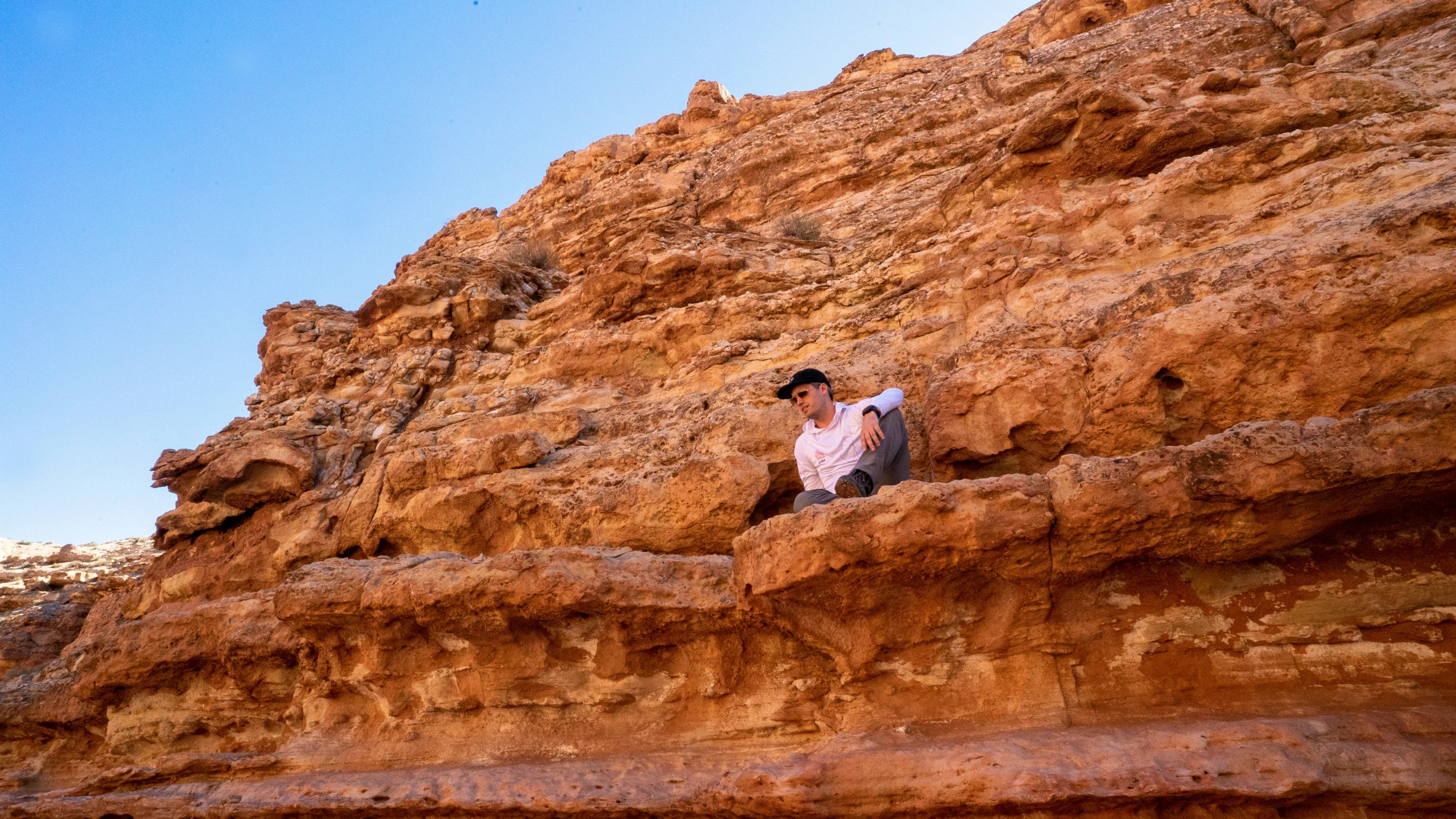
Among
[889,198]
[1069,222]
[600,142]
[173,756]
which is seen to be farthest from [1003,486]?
[600,142]

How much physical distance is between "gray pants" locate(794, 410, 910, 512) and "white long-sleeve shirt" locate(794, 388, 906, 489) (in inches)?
2.5

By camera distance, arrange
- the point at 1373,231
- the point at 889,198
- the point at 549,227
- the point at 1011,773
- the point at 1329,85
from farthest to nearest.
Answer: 1. the point at 549,227
2. the point at 889,198
3. the point at 1329,85
4. the point at 1373,231
5. the point at 1011,773

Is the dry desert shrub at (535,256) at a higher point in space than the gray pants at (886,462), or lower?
higher

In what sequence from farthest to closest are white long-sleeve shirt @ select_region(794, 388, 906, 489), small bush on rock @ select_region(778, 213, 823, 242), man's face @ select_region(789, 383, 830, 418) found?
1. small bush on rock @ select_region(778, 213, 823, 242)
2. man's face @ select_region(789, 383, 830, 418)
3. white long-sleeve shirt @ select_region(794, 388, 906, 489)

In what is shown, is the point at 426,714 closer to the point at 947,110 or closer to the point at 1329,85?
the point at 1329,85

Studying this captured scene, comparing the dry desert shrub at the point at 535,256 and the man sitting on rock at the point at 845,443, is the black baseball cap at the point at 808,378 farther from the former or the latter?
the dry desert shrub at the point at 535,256

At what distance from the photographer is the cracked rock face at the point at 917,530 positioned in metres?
Result: 3.83

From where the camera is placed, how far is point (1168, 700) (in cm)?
413

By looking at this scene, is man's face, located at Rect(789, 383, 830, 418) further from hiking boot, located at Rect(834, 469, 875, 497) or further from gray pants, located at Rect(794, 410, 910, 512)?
hiking boot, located at Rect(834, 469, 875, 497)

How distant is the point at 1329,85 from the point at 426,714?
8894 mm

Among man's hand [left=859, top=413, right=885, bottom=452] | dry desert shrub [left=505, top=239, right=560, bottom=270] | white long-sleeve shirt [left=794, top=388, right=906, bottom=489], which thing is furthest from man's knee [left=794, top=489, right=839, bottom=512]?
dry desert shrub [left=505, top=239, right=560, bottom=270]

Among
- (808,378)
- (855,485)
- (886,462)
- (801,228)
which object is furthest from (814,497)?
(801,228)

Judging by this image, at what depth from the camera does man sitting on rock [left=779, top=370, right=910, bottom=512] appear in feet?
17.1

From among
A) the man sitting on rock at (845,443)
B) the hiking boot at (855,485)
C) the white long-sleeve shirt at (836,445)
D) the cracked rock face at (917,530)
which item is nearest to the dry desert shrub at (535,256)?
the cracked rock face at (917,530)
